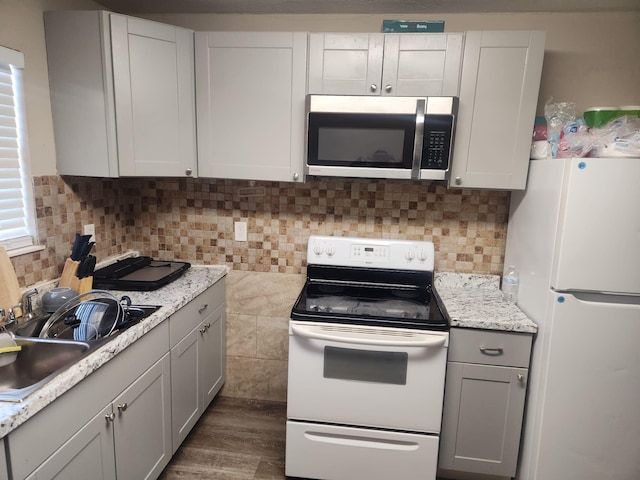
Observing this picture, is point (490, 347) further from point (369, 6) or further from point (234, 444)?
point (369, 6)

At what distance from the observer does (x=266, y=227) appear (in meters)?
2.41

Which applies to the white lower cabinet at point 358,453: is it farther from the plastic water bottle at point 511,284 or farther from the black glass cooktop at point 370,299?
the plastic water bottle at point 511,284

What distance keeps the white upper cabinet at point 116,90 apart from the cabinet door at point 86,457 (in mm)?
1094

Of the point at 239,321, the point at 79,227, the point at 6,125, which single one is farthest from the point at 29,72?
the point at 239,321

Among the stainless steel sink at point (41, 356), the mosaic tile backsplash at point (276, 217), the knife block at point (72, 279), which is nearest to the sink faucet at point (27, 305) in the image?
the knife block at point (72, 279)

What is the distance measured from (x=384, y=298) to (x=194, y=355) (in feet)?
3.40

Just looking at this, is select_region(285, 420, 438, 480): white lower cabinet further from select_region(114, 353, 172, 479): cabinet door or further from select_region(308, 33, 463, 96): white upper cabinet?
select_region(308, 33, 463, 96): white upper cabinet

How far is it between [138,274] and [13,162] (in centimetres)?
77

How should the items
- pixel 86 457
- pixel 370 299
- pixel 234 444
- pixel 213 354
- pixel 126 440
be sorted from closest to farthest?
1. pixel 86 457
2. pixel 126 440
3. pixel 370 299
4. pixel 234 444
5. pixel 213 354

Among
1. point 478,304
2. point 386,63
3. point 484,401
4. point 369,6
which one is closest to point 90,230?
point 386,63

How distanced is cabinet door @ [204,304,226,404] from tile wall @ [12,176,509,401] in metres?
0.08

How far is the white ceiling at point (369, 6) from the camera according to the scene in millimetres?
1919

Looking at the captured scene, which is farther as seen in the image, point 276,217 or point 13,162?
point 276,217

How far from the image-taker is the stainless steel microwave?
183 cm
